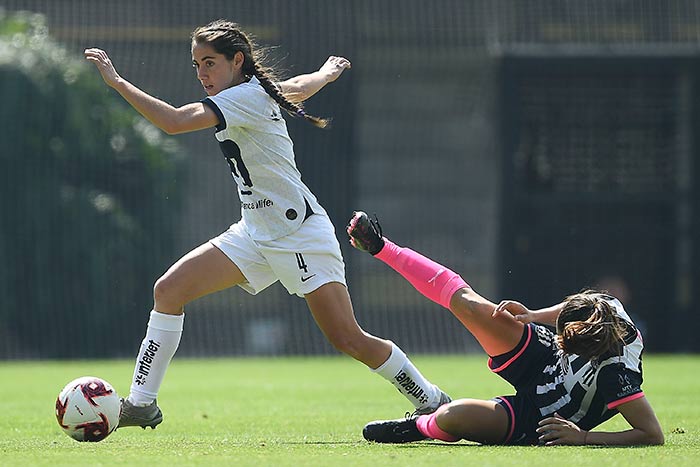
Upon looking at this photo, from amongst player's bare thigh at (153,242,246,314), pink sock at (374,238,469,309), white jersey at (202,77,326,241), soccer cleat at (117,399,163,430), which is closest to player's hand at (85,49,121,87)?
white jersey at (202,77,326,241)

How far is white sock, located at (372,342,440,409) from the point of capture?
285 inches

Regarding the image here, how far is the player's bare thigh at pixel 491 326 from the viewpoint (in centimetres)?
656

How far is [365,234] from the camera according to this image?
7.32 m

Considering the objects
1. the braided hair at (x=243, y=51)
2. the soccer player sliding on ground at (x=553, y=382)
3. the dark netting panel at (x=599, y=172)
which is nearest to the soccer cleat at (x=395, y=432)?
the soccer player sliding on ground at (x=553, y=382)

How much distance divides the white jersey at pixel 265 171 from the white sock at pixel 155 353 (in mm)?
637

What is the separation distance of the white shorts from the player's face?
2.53 feet

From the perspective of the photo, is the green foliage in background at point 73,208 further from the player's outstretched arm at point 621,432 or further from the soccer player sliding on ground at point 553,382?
the player's outstretched arm at point 621,432

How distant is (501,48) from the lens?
20.5 m

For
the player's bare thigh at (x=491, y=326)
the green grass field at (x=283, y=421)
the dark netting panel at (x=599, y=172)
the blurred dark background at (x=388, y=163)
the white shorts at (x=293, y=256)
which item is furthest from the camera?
the dark netting panel at (x=599, y=172)

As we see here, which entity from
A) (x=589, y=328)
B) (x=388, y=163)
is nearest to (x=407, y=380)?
(x=589, y=328)

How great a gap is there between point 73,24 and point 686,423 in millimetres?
13995

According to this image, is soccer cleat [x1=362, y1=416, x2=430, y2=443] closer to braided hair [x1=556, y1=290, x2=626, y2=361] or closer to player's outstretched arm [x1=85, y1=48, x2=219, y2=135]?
braided hair [x1=556, y1=290, x2=626, y2=361]

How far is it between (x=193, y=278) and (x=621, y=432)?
228cm

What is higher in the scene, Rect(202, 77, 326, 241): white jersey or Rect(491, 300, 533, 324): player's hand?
Rect(202, 77, 326, 241): white jersey
